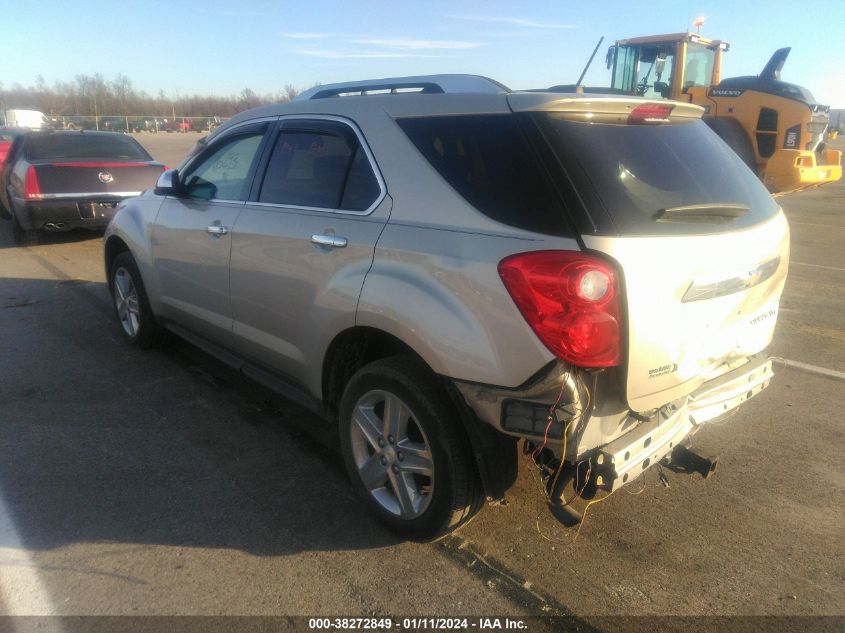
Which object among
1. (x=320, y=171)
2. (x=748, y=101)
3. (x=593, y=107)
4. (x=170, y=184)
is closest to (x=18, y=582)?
(x=320, y=171)

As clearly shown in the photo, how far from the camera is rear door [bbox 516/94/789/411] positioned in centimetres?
237

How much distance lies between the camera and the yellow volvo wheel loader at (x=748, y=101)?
11406 mm

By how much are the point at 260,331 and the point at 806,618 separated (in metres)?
2.81

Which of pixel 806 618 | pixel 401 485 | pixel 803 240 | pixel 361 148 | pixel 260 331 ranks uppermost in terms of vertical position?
pixel 361 148

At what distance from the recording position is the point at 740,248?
2.72m

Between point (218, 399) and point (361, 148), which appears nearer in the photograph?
point (361, 148)

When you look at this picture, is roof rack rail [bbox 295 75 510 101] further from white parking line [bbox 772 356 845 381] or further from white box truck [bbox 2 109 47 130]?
white box truck [bbox 2 109 47 130]

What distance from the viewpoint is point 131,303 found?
17.7ft

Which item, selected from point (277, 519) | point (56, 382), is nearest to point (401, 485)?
point (277, 519)

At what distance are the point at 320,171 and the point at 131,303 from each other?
109 inches

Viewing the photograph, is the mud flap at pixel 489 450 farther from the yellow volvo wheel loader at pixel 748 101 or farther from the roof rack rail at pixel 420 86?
the yellow volvo wheel loader at pixel 748 101

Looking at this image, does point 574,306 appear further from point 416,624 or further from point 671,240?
point 416,624

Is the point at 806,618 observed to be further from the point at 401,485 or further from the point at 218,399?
the point at 218,399

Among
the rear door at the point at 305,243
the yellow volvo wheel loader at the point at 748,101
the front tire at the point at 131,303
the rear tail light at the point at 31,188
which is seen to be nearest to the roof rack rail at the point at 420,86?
the rear door at the point at 305,243
